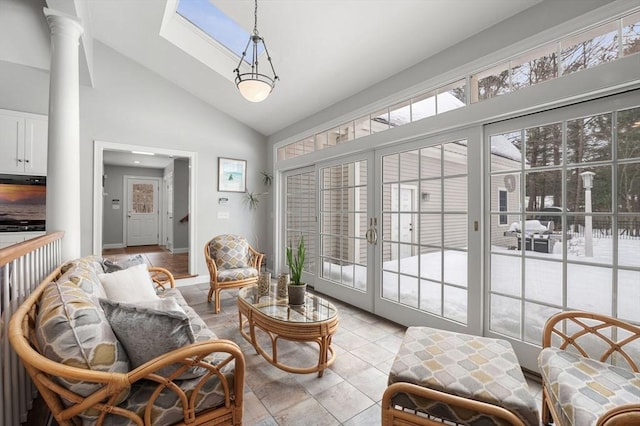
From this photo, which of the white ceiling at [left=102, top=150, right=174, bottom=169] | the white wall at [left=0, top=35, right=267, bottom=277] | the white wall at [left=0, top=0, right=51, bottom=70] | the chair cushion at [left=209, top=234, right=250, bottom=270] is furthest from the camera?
the white ceiling at [left=102, top=150, right=174, bottom=169]

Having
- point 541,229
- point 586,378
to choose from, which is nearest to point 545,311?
point 541,229

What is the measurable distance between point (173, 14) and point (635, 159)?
457cm

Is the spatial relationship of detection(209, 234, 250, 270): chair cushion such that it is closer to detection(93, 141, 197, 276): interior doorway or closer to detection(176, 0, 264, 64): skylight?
detection(176, 0, 264, 64): skylight

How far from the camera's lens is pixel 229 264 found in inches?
150

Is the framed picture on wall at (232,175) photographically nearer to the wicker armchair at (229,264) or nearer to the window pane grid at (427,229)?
the wicker armchair at (229,264)

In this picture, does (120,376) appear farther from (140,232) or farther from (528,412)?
(140,232)

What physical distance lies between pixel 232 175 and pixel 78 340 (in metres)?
4.29

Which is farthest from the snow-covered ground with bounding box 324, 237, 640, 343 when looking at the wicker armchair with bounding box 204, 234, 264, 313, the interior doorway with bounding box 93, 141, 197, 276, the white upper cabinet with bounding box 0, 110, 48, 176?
the interior doorway with bounding box 93, 141, 197, 276

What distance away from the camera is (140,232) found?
859 cm

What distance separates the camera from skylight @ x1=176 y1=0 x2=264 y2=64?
10.5 ft

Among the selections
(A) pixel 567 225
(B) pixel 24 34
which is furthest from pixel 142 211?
(A) pixel 567 225

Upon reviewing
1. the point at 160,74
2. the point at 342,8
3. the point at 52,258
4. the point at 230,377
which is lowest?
the point at 230,377

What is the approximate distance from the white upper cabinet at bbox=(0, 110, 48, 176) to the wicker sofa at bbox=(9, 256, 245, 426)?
3.23m

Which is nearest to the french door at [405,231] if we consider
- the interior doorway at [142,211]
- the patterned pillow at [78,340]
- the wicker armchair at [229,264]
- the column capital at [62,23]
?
the wicker armchair at [229,264]
